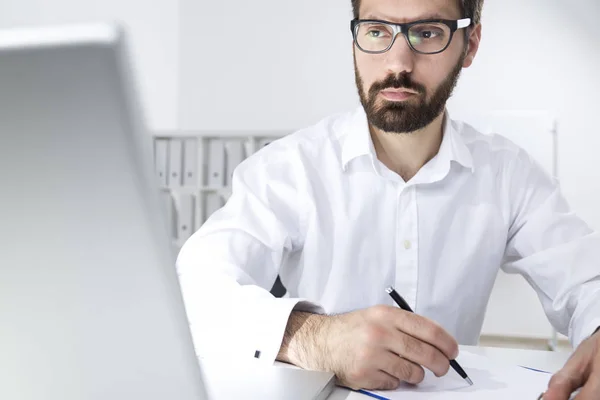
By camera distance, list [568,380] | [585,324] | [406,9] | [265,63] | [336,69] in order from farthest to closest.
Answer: [265,63] < [336,69] < [406,9] < [585,324] < [568,380]

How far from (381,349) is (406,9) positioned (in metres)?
0.84

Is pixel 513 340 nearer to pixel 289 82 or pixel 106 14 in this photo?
pixel 289 82

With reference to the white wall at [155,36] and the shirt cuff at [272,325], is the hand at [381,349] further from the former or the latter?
the white wall at [155,36]

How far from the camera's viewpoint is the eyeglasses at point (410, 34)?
52.1 inches

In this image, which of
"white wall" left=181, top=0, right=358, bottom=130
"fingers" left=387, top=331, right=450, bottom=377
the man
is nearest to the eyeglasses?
the man

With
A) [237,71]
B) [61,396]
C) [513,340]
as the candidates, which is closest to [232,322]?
[61,396]

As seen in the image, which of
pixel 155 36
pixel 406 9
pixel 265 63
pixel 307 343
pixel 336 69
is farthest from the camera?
pixel 155 36

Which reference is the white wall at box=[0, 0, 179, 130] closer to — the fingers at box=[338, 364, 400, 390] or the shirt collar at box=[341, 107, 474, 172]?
the shirt collar at box=[341, 107, 474, 172]

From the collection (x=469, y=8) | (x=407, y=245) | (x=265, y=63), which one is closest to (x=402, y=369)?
(x=407, y=245)

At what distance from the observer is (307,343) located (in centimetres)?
86

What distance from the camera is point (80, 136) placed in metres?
0.28

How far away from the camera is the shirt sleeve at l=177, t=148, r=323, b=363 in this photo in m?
0.91

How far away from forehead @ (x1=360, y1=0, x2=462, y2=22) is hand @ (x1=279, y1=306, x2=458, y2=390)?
2.48ft

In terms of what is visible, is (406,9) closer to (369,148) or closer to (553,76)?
(369,148)
